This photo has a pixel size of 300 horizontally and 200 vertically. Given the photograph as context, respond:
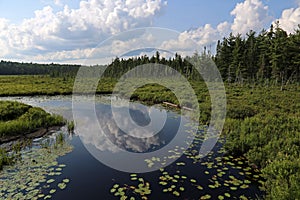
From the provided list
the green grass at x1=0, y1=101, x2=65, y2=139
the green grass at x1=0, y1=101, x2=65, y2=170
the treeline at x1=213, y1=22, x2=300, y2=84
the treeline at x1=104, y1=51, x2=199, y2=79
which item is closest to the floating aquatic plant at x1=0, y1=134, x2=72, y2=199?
the green grass at x1=0, y1=101, x2=65, y2=170

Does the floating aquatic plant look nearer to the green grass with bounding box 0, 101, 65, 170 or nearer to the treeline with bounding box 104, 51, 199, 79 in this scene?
the green grass with bounding box 0, 101, 65, 170

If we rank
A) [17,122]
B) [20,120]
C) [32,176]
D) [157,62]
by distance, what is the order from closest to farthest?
[32,176]
[17,122]
[20,120]
[157,62]

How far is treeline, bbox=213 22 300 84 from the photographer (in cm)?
3067

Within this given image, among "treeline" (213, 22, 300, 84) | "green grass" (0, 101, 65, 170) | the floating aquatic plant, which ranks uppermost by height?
"treeline" (213, 22, 300, 84)

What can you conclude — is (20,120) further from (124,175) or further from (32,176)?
(124,175)

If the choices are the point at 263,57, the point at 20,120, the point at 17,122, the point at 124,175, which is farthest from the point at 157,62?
the point at 124,175

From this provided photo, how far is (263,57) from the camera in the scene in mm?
34875

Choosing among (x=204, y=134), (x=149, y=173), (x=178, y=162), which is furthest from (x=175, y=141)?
(x=149, y=173)

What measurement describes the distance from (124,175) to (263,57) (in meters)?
34.6

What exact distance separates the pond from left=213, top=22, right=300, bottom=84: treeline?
24471 mm

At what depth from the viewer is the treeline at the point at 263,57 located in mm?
30672

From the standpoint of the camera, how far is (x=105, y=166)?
309 inches

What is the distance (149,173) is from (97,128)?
676 centimetres

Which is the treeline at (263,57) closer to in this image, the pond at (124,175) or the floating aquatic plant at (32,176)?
the pond at (124,175)
